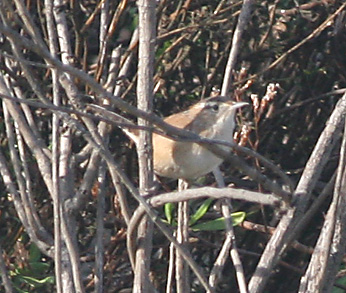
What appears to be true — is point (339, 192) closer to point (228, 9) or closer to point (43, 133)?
point (228, 9)

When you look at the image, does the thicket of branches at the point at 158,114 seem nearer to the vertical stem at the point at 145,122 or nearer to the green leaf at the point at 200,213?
the green leaf at the point at 200,213

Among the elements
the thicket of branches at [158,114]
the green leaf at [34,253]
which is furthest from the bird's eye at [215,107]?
the green leaf at [34,253]

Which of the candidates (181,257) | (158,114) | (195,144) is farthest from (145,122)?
(158,114)

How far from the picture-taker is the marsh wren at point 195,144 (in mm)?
3654

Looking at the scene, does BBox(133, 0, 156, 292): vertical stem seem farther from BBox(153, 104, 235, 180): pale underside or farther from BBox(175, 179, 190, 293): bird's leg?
BBox(153, 104, 235, 180): pale underside

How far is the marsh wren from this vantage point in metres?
3.65

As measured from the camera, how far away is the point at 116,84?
3.92 meters

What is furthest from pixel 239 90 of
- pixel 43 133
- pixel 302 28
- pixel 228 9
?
pixel 43 133

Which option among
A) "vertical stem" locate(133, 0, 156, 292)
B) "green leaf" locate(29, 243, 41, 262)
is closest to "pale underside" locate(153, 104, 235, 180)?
"vertical stem" locate(133, 0, 156, 292)

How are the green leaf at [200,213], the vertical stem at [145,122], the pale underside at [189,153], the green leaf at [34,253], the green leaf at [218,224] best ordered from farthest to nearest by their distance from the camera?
the green leaf at [34,253]
the green leaf at [200,213]
the green leaf at [218,224]
the pale underside at [189,153]
the vertical stem at [145,122]

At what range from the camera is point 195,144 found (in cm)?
363

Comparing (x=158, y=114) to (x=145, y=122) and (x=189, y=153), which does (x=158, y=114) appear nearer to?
(x=189, y=153)

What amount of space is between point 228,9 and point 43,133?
1110 millimetres

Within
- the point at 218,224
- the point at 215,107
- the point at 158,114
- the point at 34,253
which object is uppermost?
the point at 215,107
